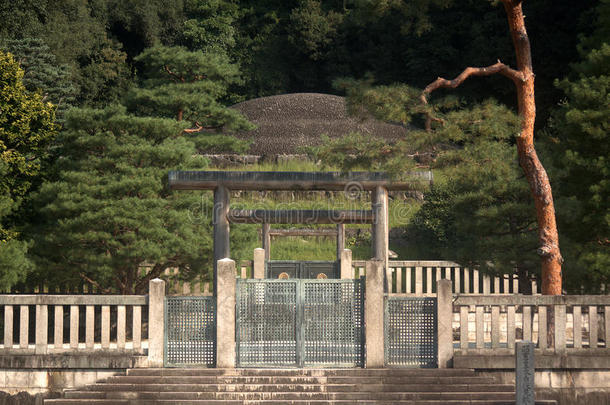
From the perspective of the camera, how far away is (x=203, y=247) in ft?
59.6

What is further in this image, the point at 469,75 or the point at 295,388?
the point at 469,75

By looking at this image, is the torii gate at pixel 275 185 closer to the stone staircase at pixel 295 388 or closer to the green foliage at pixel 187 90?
the stone staircase at pixel 295 388

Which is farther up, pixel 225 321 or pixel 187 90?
pixel 187 90

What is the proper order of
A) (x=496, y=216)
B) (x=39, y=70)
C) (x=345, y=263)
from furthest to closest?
(x=39, y=70)
(x=345, y=263)
(x=496, y=216)

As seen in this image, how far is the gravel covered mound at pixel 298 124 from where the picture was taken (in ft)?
109

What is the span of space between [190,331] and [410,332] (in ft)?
10.0

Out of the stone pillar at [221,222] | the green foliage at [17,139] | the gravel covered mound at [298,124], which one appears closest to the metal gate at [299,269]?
the stone pillar at [221,222]

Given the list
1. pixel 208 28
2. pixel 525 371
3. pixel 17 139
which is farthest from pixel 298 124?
pixel 525 371

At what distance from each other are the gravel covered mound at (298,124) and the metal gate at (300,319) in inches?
772

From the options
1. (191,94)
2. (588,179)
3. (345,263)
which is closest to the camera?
(588,179)

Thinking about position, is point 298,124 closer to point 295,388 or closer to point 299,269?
point 299,269

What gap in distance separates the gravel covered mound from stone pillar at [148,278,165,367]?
64.6 feet

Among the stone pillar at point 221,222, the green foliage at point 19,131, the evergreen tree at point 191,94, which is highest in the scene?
the evergreen tree at point 191,94

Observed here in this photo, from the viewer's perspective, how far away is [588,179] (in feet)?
55.4
